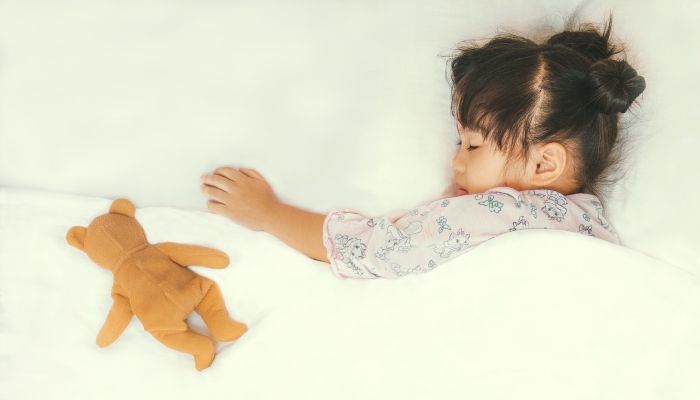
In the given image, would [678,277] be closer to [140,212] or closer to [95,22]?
[140,212]

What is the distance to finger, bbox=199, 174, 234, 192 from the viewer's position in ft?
3.10

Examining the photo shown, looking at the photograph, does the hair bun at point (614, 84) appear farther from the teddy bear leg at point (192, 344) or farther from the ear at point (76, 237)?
the ear at point (76, 237)

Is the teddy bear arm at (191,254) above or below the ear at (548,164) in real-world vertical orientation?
below

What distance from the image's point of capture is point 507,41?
92 cm

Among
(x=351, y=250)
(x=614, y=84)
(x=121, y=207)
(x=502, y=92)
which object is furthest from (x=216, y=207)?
(x=614, y=84)

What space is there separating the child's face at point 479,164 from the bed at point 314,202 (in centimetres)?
5

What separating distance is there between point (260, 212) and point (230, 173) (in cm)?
9

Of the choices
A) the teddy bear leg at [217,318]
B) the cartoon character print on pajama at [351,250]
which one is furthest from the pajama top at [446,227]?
the teddy bear leg at [217,318]

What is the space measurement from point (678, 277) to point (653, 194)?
0.44 feet

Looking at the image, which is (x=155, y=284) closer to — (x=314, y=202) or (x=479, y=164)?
(x=314, y=202)

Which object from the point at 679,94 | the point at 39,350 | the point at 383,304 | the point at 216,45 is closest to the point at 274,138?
the point at 216,45

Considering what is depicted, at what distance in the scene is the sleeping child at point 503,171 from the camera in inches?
32.7

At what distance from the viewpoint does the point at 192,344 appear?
882mm

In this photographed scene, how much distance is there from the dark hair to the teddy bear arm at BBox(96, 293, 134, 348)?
0.67 m
